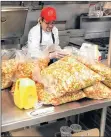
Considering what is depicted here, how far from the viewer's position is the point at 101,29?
151 inches

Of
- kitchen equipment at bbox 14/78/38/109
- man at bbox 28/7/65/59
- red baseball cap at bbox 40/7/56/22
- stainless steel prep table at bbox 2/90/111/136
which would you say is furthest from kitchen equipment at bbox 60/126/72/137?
red baseball cap at bbox 40/7/56/22

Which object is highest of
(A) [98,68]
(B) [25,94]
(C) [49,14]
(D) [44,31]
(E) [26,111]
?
(C) [49,14]

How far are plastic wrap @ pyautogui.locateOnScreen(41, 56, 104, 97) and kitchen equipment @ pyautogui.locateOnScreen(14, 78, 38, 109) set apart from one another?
3.7 inches

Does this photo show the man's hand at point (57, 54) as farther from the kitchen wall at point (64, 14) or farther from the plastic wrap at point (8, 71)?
the kitchen wall at point (64, 14)

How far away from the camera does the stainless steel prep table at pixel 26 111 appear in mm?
1302

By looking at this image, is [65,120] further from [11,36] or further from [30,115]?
[11,36]

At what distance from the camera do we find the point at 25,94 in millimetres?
1342

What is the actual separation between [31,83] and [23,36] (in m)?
1.96

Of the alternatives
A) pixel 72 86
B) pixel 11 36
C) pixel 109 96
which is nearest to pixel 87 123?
pixel 109 96

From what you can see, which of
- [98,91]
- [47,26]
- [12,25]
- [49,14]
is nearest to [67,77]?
[98,91]

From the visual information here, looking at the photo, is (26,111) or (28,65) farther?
(28,65)

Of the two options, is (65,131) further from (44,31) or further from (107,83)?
(44,31)

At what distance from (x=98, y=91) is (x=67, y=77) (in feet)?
0.81

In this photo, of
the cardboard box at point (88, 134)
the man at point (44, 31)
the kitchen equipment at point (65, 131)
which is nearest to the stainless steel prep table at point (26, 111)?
the cardboard box at point (88, 134)
